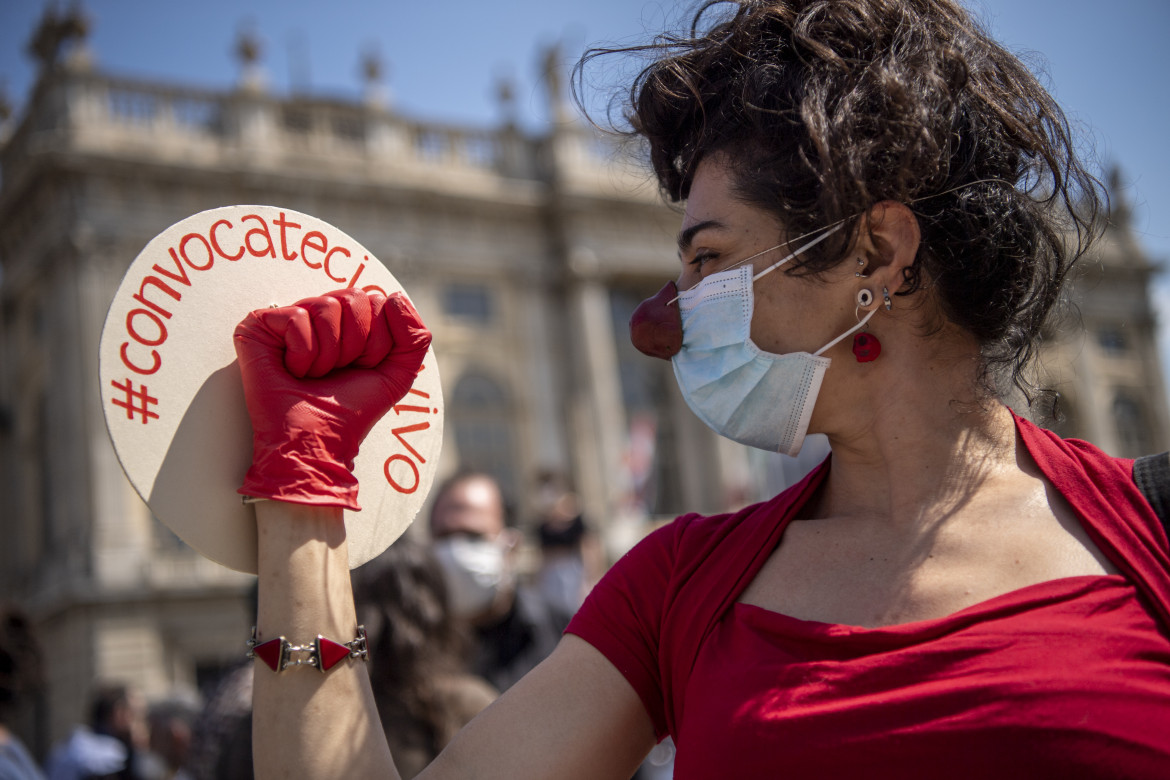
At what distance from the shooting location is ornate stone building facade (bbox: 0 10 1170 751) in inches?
690

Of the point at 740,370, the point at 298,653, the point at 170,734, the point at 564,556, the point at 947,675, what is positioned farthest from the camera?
the point at 170,734

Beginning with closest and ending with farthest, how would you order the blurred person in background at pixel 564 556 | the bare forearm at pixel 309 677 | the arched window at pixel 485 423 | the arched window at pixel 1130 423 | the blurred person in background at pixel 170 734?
the bare forearm at pixel 309 677, the blurred person in background at pixel 564 556, the blurred person in background at pixel 170 734, the arched window at pixel 485 423, the arched window at pixel 1130 423

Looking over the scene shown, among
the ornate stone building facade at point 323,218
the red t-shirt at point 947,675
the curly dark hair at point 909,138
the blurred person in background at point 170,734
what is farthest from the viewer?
the ornate stone building facade at point 323,218

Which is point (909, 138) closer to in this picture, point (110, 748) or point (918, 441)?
point (918, 441)

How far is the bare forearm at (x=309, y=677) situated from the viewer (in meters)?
1.37

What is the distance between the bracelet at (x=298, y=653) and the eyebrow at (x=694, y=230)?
767 millimetres

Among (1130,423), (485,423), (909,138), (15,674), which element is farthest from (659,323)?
(1130,423)

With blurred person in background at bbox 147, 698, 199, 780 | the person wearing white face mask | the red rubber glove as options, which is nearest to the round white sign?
the red rubber glove

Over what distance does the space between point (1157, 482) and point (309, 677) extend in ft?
3.58

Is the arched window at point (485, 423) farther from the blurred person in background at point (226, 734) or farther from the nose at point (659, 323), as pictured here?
the nose at point (659, 323)

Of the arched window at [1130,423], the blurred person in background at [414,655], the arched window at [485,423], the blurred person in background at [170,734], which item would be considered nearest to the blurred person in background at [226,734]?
the blurred person in background at [414,655]

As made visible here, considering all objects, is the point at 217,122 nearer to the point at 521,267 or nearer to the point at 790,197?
the point at 521,267

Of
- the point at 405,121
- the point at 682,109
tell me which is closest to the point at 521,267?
the point at 405,121

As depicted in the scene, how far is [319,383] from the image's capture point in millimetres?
1502
